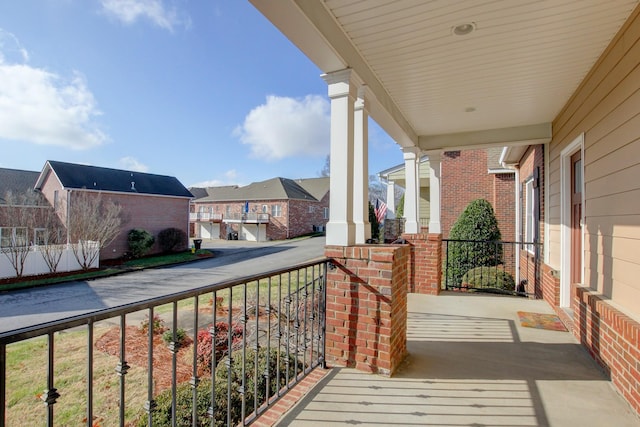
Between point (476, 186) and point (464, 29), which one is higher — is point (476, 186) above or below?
below

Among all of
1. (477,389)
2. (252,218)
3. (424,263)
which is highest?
(252,218)

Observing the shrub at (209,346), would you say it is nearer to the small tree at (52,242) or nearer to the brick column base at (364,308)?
the brick column base at (364,308)

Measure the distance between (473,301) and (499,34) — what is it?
3.70 metres

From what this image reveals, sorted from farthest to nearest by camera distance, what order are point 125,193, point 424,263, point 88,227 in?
point 125,193
point 88,227
point 424,263

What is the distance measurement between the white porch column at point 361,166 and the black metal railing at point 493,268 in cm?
308

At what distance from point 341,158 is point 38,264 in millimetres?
15629

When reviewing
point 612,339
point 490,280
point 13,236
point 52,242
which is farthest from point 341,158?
point 13,236

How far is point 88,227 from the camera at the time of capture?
15086 mm

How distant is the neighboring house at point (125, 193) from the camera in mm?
17062

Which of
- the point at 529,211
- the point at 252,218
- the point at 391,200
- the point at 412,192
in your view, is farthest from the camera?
the point at 252,218

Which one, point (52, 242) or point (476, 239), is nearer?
point (476, 239)

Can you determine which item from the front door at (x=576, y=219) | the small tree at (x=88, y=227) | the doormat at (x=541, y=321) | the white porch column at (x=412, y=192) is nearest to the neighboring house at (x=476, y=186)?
the white porch column at (x=412, y=192)

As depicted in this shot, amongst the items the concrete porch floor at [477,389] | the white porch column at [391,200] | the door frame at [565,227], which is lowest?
the concrete porch floor at [477,389]

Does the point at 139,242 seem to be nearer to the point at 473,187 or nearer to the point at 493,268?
the point at 473,187
